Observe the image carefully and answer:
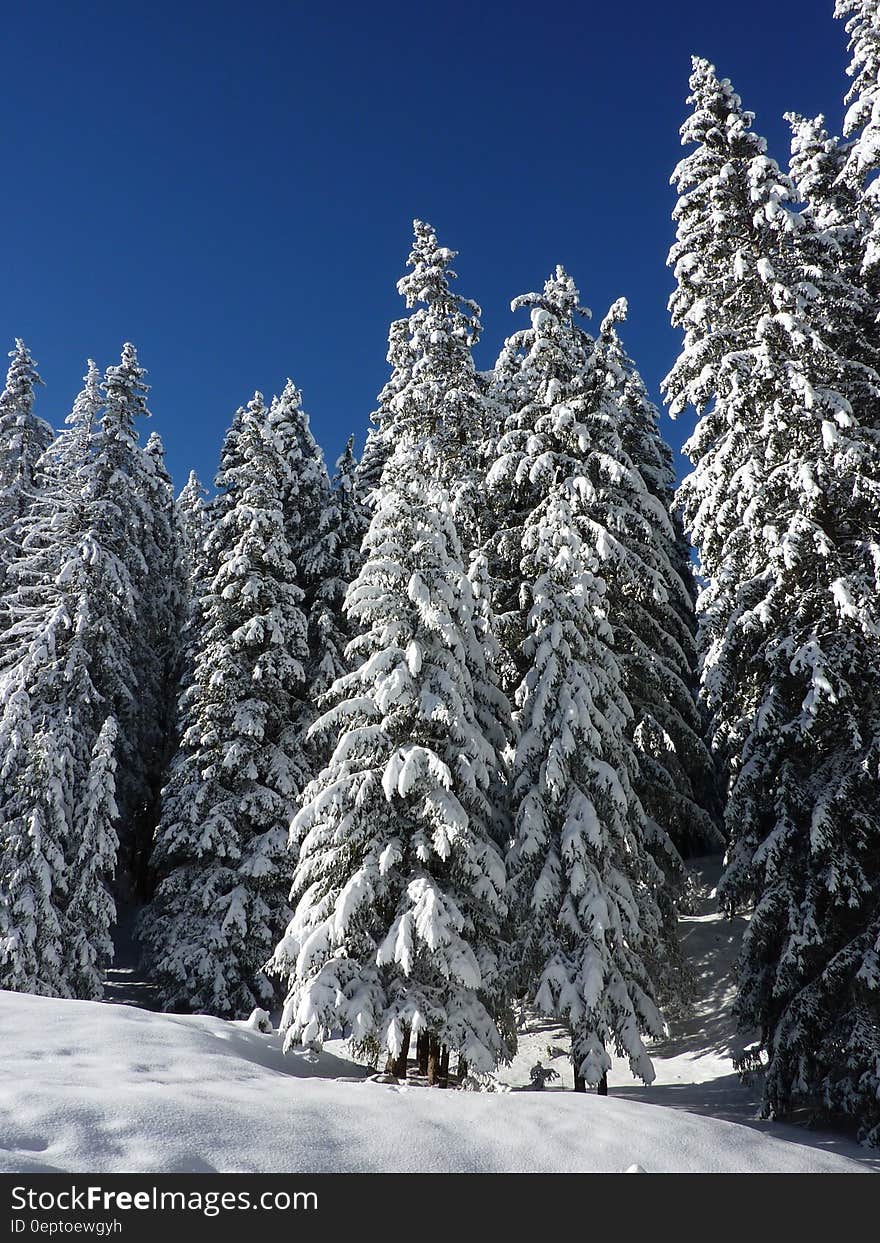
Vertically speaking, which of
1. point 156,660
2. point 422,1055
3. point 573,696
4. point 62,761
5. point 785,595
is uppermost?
point 156,660

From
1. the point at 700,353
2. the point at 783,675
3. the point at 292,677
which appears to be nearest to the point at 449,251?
the point at 700,353

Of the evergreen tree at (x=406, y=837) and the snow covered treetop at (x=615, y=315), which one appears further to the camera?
the snow covered treetop at (x=615, y=315)

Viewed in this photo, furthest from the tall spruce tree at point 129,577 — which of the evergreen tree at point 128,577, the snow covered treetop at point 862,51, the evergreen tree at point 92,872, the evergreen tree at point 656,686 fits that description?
the snow covered treetop at point 862,51

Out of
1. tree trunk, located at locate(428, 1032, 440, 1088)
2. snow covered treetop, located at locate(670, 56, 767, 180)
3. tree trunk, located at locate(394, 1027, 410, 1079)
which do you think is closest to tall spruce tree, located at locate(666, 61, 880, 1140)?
snow covered treetop, located at locate(670, 56, 767, 180)

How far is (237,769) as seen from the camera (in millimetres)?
22094

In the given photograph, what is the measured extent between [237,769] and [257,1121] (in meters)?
16.0

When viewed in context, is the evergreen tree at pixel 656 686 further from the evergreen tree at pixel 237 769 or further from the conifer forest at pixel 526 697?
the evergreen tree at pixel 237 769

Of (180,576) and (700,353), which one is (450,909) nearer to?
(700,353)

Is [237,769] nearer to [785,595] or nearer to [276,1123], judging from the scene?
[785,595]

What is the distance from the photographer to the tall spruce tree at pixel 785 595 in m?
13.3

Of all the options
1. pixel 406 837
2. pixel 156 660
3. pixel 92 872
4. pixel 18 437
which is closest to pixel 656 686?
pixel 406 837

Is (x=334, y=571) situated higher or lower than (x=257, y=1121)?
higher

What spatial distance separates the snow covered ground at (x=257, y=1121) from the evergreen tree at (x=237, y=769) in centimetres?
929

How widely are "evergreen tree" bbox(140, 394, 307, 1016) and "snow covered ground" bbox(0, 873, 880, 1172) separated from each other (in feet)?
30.5
